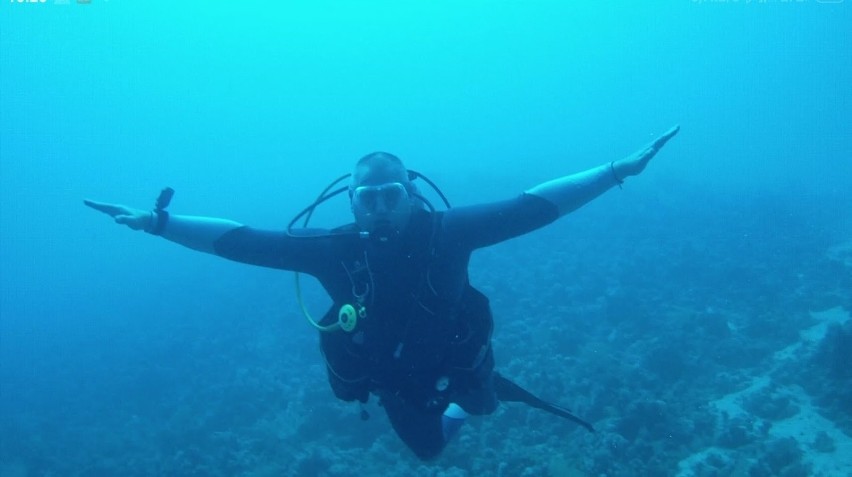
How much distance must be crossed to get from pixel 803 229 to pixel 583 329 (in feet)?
47.6

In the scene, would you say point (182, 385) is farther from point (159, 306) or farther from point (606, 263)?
point (606, 263)

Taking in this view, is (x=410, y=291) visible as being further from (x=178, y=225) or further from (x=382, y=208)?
(x=178, y=225)

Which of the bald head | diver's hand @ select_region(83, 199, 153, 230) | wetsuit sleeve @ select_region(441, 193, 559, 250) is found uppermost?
the bald head

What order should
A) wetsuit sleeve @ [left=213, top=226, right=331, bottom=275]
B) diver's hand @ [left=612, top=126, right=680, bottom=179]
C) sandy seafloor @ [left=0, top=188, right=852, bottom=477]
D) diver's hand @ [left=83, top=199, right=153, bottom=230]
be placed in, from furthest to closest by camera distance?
sandy seafloor @ [left=0, top=188, right=852, bottom=477] → wetsuit sleeve @ [left=213, top=226, right=331, bottom=275] → diver's hand @ [left=83, top=199, right=153, bottom=230] → diver's hand @ [left=612, top=126, right=680, bottom=179]

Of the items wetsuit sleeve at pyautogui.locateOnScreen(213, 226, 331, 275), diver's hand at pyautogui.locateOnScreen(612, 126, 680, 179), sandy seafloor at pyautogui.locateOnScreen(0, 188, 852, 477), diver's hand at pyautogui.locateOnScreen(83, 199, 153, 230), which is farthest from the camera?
sandy seafloor at pyautogui.locateOnScreen(0, 188, 852, 477)

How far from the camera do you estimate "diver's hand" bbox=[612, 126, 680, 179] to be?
11.8 ft

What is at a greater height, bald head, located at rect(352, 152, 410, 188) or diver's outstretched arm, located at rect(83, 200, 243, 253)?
bald head, located at rect(352, 152, 410, 188)

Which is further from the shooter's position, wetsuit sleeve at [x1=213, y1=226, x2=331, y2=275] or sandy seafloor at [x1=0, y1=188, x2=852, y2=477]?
sandy seafloor at [x1=0, y1=188, x2=852, y2=477]

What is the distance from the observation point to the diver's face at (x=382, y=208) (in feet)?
12.1

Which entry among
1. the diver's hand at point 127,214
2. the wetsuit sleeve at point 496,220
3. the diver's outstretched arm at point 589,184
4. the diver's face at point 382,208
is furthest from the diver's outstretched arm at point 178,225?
the diver's outstretched arm at point 589,184

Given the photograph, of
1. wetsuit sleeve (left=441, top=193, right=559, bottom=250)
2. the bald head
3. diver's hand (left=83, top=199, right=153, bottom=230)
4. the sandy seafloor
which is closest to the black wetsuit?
wetsuit sleeve (left=441, top=193, right=559, bottom=250)

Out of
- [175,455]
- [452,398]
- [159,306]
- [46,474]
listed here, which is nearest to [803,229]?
[452,398]

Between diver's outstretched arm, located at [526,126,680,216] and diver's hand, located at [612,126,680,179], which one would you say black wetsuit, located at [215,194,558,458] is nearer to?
diver's outstretched arm, located at [526,126,680,216]

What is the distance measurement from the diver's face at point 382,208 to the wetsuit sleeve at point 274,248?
0.41m
